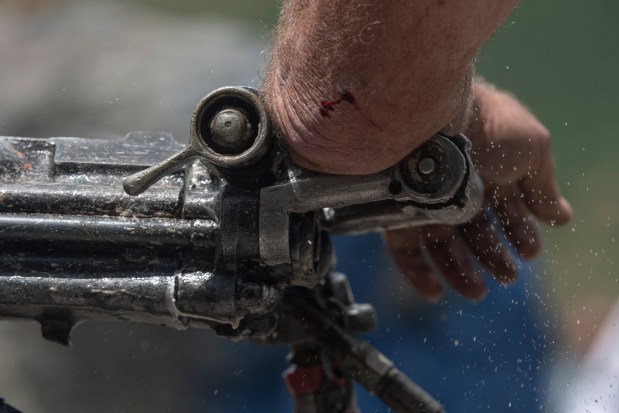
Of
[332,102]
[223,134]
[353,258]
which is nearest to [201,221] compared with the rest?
[223,134]

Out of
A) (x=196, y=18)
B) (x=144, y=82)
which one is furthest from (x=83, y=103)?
(x=196, y=18)

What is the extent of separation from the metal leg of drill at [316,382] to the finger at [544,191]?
45 cm

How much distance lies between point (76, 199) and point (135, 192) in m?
0.09

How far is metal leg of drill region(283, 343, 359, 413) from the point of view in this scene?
1.07 metres

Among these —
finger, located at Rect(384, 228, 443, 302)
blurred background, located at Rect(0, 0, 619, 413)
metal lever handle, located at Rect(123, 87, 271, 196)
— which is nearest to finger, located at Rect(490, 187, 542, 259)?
finger, located at Rect(384, 228, 443, 302)

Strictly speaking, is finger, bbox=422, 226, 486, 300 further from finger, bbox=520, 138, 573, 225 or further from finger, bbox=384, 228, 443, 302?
finger, bbox=520, 138, 573, 225

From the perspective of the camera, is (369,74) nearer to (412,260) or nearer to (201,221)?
(201,221)

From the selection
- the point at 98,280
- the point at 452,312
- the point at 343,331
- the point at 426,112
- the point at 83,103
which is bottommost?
the point at 83,103

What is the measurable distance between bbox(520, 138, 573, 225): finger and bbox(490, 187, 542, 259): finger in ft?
0.05

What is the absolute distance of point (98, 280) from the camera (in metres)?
0.77

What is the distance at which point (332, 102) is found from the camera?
27.5 inches

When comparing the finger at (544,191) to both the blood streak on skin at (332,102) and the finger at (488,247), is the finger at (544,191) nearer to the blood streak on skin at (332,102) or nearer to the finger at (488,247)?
the finger at (488,247)

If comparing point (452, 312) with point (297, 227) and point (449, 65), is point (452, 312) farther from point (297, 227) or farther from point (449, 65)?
point (449, 65)

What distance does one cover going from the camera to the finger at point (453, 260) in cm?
129
